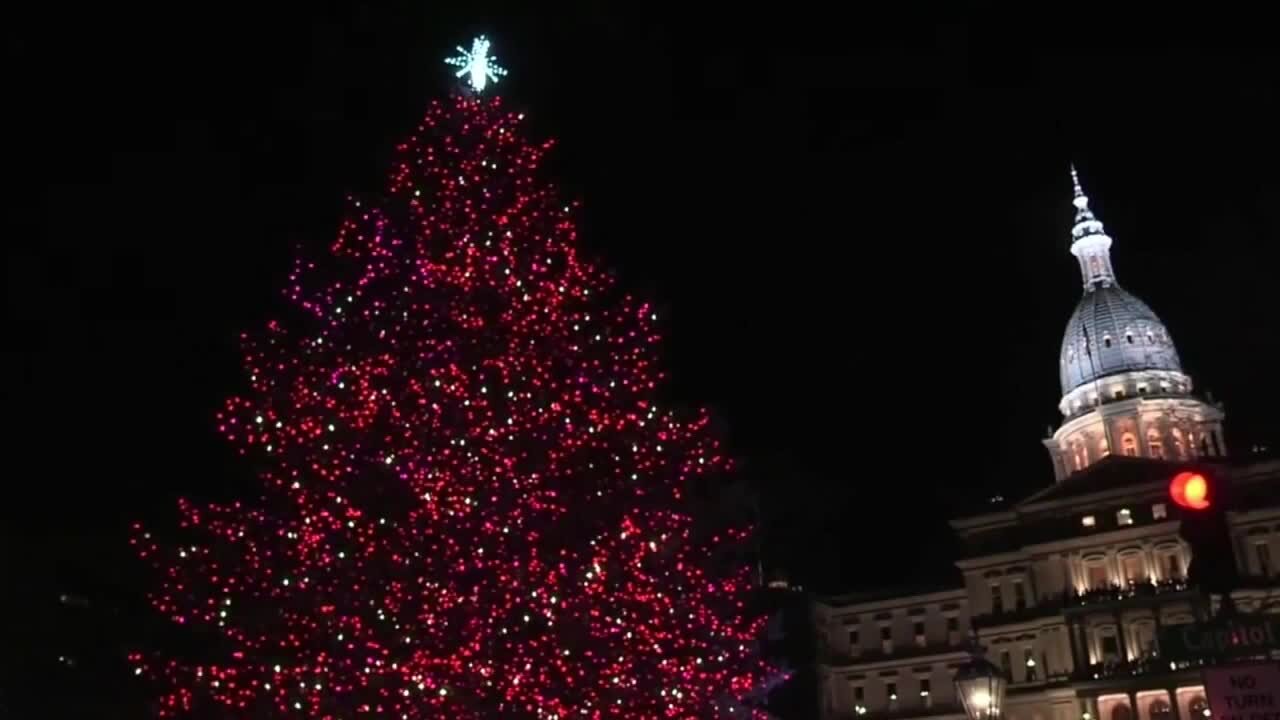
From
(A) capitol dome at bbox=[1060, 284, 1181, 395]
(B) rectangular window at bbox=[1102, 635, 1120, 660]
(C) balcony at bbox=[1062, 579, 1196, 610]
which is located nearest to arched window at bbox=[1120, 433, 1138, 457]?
(A) capitol dome at bbox=[1060, 284, 1181, 395]

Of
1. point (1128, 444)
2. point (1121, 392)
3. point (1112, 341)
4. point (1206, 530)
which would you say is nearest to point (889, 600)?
point (1128, 444)

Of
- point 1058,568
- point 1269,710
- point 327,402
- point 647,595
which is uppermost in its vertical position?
point 1058,568

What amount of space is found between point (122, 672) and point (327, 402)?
11106 millimetres

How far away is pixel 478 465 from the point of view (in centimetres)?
1648

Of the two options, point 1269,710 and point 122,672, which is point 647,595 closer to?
point 1269,710

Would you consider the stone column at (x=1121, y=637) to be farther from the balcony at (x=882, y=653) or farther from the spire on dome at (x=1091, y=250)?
the spire on dome at (x=1091, y=250)

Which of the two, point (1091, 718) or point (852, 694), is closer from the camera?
point (1091, 718)

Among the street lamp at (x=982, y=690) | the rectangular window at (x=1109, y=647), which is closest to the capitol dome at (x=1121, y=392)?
the rectangular window at (x=1109, y=647)

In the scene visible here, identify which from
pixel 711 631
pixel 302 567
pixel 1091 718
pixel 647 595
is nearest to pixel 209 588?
pixel 302 567

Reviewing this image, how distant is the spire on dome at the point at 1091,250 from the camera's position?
96812 mm

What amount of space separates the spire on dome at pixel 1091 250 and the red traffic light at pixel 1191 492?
9188 centimetres

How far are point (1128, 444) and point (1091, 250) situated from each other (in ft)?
67.8

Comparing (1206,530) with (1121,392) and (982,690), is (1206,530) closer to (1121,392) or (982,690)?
(982,690)

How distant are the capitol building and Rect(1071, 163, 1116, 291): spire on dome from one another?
6259 millimetres
